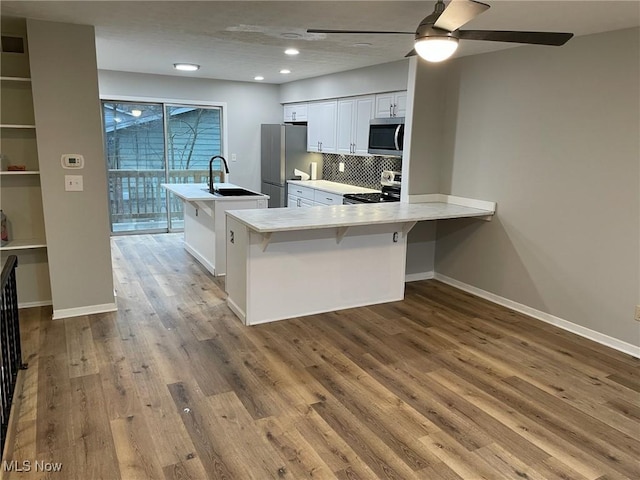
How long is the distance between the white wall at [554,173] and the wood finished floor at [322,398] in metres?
0.40

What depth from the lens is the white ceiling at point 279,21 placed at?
9.40ft

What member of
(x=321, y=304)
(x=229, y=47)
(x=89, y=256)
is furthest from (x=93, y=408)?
(x=229, y=47)

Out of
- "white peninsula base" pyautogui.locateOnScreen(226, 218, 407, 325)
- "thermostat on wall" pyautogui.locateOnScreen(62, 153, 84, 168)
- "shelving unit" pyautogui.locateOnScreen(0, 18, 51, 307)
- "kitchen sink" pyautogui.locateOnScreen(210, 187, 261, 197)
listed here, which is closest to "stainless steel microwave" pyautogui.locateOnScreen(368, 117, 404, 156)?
"white peninsula base" pyautogui.locateOnScreen(226, 218, 407, 325)

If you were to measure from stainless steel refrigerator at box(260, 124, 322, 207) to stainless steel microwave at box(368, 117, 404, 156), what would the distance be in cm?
182

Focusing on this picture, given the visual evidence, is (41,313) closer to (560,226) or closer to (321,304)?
(321,304)

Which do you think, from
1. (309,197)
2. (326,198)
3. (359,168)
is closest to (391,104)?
(359,168)

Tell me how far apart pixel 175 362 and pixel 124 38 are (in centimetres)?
280

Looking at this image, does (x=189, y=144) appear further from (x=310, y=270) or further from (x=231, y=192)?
(x=310, y=270)

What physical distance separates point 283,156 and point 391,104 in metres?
2.28

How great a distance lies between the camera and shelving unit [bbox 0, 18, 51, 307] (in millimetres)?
3658

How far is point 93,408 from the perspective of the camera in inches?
102

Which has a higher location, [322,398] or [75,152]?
[75,152]

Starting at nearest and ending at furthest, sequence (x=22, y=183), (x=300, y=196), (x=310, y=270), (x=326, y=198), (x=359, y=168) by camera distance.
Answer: (x=22, y=183), (x=310, y=270), (x=326, y=198), (x=359, y=168), (x=300, y=196)

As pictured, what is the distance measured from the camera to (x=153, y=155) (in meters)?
7.04
